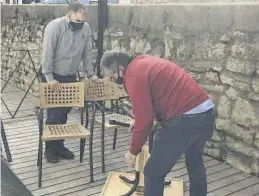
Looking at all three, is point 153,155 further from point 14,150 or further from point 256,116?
point 14,150

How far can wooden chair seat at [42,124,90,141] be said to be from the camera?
3546 mm

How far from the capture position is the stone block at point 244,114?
385cm

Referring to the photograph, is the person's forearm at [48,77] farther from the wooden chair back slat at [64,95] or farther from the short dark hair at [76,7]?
the short dark hair at [76,7]

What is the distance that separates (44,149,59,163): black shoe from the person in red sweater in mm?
1712

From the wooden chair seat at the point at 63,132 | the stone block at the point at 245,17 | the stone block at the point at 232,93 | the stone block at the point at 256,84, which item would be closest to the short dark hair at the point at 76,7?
the wooden chair seat at the point at 63,132

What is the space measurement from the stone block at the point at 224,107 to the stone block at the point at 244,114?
0.08 m

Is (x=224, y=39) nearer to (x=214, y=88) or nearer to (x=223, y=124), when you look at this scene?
(x=214, y=88)

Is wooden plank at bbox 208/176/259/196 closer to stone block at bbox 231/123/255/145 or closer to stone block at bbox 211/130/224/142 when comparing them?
stone block at bbox 231/123/255/145

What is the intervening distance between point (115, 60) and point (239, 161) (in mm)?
2133

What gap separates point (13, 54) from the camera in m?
8.91

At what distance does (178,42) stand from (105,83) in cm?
103

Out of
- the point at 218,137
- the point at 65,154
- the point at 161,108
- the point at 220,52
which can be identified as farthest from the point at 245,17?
the point at 65,154

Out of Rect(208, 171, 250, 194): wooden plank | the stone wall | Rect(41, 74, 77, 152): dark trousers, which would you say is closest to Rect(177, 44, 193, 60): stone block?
the stone wall

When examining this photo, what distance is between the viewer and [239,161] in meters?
4.05
